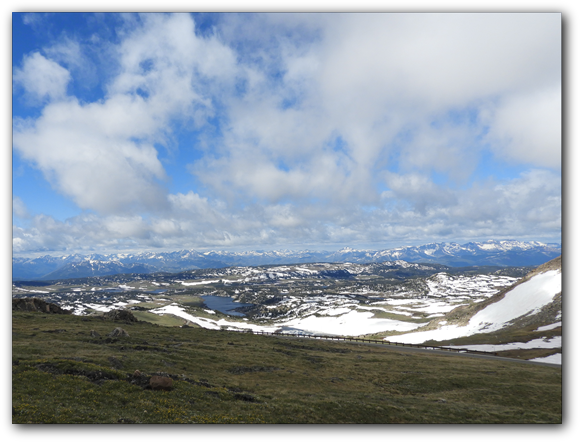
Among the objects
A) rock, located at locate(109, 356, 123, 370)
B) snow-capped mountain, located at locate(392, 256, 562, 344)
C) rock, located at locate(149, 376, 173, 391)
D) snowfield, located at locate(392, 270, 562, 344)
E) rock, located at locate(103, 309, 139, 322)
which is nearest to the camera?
rock, located at locate(149, 376, 173, 391)

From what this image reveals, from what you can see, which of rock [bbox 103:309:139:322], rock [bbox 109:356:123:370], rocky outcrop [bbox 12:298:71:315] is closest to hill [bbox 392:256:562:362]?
rock [bbox 109:356:123:370]

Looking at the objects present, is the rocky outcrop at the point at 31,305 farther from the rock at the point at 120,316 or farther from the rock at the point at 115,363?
the rock at the point at 115,363

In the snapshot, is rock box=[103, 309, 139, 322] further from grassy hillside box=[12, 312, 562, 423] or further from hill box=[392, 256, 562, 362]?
hill box=[392, 256, 562, 362]

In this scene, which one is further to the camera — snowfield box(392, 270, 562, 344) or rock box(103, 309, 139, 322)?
snowfield box(392, 270, 562, 344)

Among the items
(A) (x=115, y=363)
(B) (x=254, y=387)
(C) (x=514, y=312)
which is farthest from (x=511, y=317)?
(A) (x=115, y=363)

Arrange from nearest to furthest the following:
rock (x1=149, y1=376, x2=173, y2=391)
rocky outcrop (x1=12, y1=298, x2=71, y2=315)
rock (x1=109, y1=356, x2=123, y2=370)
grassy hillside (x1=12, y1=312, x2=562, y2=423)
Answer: grassy hillside (x1=12, y1=312, x2=562, y2=423), rock (x1=149, y1=376, x2=173, y2=391), rock (x1=109, y1=356, x2=123, y2=370), rocky outcrop (x1=12, y1=298, x2=71, y2=315)

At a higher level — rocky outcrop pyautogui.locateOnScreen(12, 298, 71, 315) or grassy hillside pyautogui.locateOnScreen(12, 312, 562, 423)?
grassy hillside pyautogui.locateOnScreen(12, 312, 562, 423)
